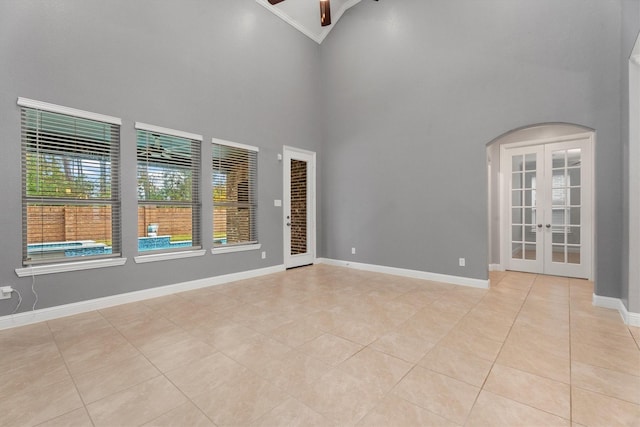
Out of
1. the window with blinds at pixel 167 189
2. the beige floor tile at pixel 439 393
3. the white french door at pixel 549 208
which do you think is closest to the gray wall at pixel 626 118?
the white french door at pixel 549 208

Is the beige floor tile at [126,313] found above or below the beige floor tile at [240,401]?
above

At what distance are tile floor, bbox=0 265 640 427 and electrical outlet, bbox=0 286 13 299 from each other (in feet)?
1.19

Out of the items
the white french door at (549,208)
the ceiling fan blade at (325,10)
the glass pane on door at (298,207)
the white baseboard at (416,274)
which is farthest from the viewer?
the glass pane on door at (298,207)

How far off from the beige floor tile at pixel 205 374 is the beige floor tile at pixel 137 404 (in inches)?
2.6

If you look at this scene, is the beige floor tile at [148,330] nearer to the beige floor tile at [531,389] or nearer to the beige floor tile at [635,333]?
the beige floor tile at [531,389]

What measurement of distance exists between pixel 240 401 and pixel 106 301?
107 inches

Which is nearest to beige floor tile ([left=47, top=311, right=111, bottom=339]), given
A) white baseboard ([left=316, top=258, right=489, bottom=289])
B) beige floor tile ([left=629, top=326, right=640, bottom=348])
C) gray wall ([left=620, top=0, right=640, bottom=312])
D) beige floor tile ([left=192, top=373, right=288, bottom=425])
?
beige floor tile ([left=192, top=373, right=288, bottom=425])

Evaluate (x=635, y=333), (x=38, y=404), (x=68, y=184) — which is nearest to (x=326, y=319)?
(x=38, y=404)

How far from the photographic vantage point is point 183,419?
1.59 m

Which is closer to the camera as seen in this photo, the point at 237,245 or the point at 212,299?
the point at 212,299

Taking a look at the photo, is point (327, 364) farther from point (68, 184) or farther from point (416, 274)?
point (68, 184)

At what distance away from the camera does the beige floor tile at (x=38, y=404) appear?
1.61m

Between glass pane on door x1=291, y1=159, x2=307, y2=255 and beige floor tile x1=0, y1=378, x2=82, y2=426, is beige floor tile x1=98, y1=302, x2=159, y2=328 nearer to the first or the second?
beige floor tile x1=0, y1=378, x2=82, y2=426

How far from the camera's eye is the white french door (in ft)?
15.3
